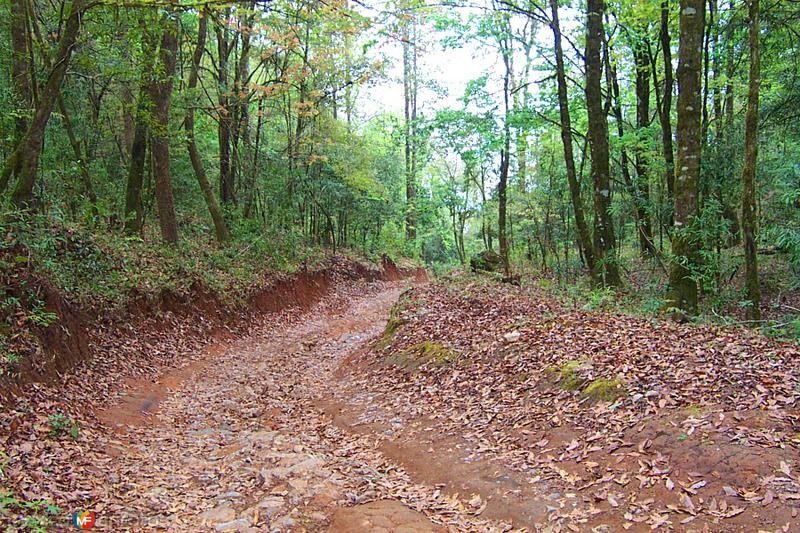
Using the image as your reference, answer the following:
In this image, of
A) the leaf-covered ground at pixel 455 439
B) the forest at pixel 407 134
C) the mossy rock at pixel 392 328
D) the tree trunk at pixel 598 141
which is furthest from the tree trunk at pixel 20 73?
the tree trunk at pixel 598 141

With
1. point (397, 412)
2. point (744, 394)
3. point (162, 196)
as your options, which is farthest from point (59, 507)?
point (162, 196)

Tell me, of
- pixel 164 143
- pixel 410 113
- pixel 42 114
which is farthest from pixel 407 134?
pixel 410 113

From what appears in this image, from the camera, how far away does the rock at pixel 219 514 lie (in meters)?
4.82

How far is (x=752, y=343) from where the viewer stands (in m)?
6.59

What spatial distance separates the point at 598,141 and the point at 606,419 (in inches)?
329

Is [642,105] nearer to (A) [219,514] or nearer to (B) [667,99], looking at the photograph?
(B) [667,99]

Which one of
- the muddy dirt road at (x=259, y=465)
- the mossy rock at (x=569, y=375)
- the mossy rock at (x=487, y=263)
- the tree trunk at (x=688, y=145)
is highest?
the tree trunk at (x=688, y=145)

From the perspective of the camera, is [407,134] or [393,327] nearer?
[393,327]

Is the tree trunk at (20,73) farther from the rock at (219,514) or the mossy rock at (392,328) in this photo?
the rock at (219,514)

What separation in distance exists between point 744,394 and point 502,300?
20.5 feet

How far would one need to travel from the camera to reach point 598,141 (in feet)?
39.7

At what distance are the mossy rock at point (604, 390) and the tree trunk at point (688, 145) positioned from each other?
358 cm

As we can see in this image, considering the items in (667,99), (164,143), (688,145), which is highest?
(667,99)

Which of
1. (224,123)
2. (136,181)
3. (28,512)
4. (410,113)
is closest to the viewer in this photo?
(28,512)
